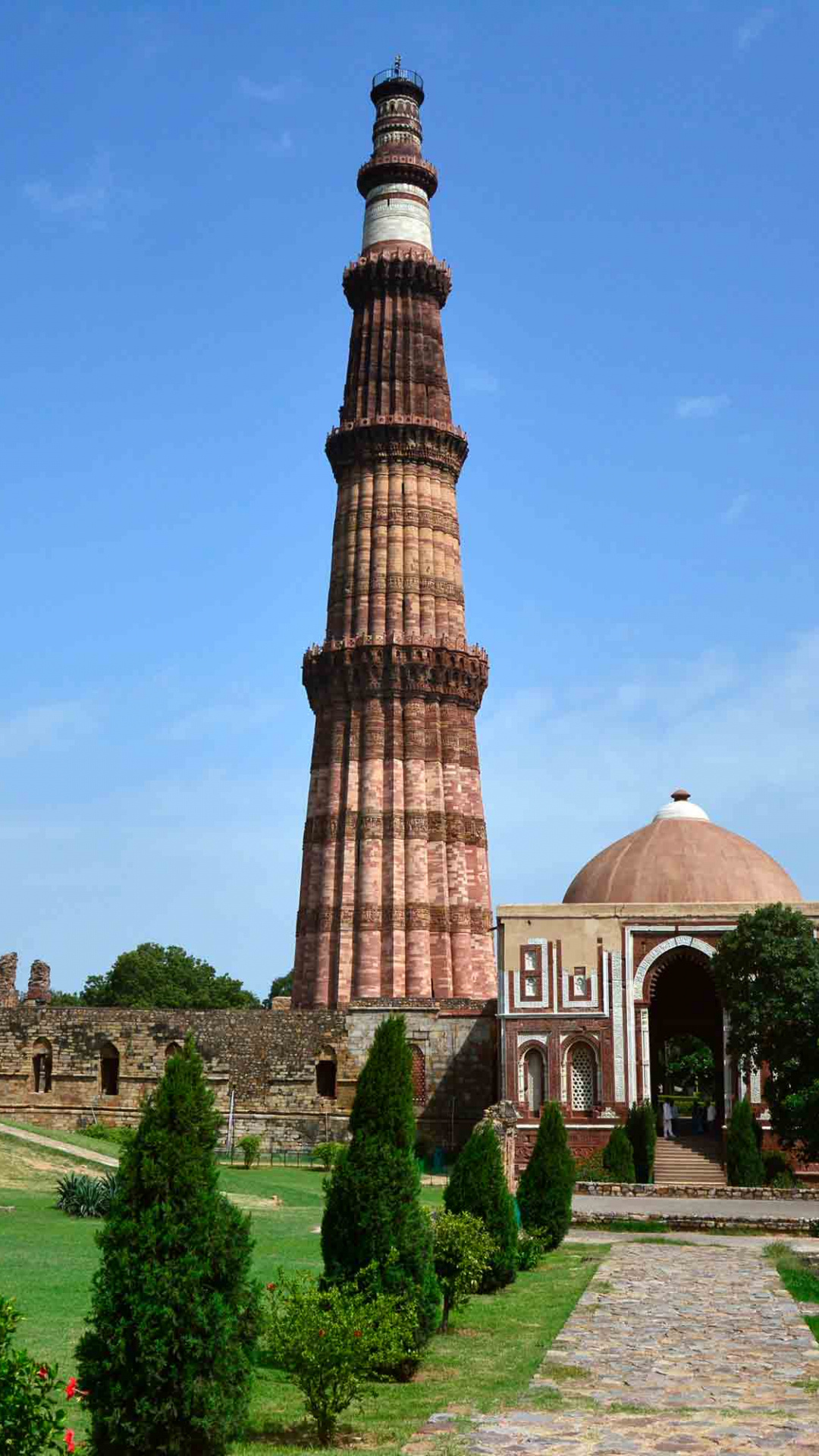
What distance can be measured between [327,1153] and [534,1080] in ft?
16.1

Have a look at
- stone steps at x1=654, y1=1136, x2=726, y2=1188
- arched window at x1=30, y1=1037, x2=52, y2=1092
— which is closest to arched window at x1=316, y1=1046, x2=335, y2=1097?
arched window at x1=30, y1=1037, x2=52, y2=1092

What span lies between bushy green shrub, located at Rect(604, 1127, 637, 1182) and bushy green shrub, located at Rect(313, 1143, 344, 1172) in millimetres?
5454

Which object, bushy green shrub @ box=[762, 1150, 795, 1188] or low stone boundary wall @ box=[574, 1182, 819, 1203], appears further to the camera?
bushy green shrub @ box=[762, 1150, 795, 1188]

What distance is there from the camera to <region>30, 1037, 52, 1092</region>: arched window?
35562 millimetres

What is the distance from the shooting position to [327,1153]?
30.8m

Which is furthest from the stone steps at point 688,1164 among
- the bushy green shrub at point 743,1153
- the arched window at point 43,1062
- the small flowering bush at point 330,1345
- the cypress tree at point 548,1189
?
the small flowering bush at point 330,1345

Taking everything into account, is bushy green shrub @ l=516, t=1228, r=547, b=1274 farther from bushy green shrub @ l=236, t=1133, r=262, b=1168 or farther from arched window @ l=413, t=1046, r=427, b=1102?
arched window @ l=413, t=1046, r=427, b=1102

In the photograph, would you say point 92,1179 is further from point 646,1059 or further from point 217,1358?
point 217,1358

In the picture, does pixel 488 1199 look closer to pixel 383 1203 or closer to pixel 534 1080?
pixel 383 1203

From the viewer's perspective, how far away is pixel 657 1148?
102 ft

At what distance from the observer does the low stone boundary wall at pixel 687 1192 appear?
26594 millimetres

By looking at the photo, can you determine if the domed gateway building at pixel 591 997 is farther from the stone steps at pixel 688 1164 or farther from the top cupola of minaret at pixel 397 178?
the top cupola of minaret at pixel 397 178

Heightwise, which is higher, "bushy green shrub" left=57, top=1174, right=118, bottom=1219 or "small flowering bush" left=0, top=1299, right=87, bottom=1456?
"small flowering bush" left=0, top=1299, right=87, bottom=1456

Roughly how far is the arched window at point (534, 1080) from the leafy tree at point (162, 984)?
103 ft
